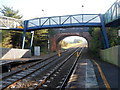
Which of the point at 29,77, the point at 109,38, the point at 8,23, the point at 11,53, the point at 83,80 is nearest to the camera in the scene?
the point at 83,80

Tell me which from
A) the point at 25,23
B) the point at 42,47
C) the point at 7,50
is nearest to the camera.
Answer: the point at 7,50

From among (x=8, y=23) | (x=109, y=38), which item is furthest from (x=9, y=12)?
(x=109, y=38)

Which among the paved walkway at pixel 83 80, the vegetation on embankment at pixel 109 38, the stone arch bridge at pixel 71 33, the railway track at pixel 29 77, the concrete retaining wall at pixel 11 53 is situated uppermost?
the stone arch bridge at pixel 71 33

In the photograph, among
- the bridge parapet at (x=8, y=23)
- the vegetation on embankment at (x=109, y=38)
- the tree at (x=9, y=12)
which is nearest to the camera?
the vegetation on embankment at (x=109, y=38)

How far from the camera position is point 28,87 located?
8391 mm

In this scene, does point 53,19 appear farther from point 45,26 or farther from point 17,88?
point 17,88

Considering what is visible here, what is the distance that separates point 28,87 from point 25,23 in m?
21.6

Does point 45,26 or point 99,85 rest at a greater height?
point 45,26

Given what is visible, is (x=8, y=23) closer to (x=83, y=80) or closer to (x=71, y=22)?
A: (x=71, y=22)

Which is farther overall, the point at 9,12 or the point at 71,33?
the point at 71,33

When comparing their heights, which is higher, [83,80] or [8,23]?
[8,23]

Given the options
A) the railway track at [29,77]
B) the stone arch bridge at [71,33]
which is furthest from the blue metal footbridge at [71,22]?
the stone arch bridge at [71,33]

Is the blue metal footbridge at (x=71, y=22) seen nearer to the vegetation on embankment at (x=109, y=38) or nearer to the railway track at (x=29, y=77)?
the vegetation on embankment at (x=109, y=38)

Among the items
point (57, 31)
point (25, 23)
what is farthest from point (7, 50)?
point (57, 31)
